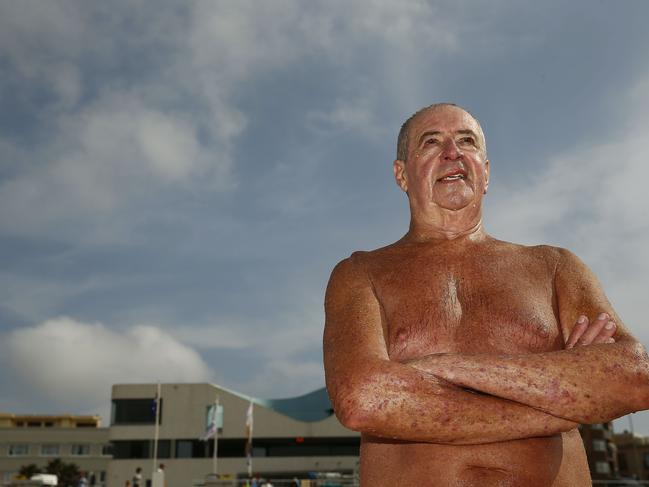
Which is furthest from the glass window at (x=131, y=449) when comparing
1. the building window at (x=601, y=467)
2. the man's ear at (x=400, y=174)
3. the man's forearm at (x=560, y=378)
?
the man's forearm at (x=560, y=378)

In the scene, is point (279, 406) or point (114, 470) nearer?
point (114, 470)

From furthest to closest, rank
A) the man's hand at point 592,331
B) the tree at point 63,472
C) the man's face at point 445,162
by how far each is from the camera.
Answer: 1. the tree at point 63,472
2. the man's face at point 445,162
3. the man's hand at point 592,331

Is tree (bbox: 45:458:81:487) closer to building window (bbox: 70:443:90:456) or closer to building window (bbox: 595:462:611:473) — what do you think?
building window (bbox: 70:443:90:456)

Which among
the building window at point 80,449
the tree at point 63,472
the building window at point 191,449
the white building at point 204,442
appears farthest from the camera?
the building window at point 80,449

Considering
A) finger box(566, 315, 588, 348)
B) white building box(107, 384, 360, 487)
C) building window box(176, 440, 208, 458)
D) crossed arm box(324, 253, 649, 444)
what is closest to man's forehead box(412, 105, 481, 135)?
finger box(566, 315, 588, 348)

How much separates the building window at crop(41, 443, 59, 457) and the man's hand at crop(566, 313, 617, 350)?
246ft

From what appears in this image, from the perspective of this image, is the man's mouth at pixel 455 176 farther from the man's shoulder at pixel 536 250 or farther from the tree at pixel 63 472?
the tree at pixel 63 472

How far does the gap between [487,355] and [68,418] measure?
81755 mm

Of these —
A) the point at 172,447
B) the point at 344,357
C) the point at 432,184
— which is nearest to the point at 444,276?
the point at 432,184

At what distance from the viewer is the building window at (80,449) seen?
70.2 m

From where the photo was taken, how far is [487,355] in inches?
91.9

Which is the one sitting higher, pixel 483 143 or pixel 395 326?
pixel 483 143

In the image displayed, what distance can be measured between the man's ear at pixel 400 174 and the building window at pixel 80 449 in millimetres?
74647

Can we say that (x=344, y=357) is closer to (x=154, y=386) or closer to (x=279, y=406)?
(x=154, y=386)
